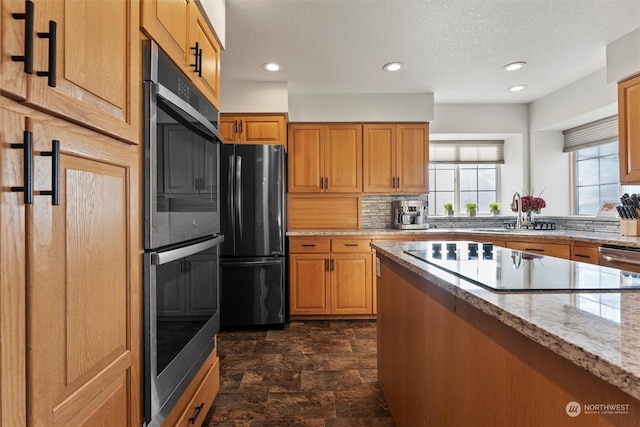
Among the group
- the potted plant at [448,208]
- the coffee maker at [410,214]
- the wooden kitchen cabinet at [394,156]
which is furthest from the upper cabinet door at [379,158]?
the potted plant at [448,208]

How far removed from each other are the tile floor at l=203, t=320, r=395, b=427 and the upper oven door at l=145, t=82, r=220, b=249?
1.10m

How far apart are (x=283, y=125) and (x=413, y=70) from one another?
4.62 ft

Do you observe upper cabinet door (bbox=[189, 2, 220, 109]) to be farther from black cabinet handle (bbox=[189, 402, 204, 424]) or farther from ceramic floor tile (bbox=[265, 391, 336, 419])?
ceramic floor tile (bbox=[265, 391, 336, 419])

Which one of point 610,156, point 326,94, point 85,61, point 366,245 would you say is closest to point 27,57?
point 85,61

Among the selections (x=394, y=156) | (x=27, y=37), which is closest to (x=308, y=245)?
(x=394, y=156)

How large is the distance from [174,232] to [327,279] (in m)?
2.43

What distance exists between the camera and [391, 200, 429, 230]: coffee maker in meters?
3.91

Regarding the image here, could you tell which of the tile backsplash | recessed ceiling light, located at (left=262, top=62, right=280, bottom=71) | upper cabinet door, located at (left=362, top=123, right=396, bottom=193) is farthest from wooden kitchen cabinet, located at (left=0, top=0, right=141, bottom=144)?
the tile backsplash

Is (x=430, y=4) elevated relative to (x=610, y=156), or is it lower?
elevated

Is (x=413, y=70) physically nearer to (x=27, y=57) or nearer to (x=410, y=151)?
(x=410, y=151)

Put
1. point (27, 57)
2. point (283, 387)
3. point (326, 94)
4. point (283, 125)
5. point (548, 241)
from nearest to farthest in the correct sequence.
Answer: point (27, 57) → point (283, 387) → point (548, 241) → point (283, 125) → point (326, 94)

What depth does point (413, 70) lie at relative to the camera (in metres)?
3.23

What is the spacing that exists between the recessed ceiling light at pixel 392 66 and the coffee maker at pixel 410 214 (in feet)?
4.87

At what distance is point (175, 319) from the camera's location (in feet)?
A: 4.21
